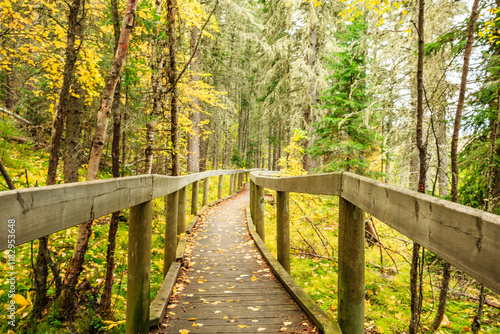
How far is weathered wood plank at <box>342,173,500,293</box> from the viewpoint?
2.77 ft

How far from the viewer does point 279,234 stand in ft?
13.4

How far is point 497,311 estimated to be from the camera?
4492 mm

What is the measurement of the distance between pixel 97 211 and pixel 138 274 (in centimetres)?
109

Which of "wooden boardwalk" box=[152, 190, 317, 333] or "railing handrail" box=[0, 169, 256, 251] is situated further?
"wooden boardwalk" box=[152, 190, 317, 333]

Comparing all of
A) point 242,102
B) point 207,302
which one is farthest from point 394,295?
point 242,102

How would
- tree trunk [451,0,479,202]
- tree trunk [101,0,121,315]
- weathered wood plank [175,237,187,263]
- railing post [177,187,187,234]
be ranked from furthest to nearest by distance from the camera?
1. railing post [177,187,187,234]
2. weathered wood plank [175,237,187,263]
3. tree trunk [101,0,121,315]
4. tree trunk [451,0,479,202]

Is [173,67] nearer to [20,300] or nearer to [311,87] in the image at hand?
[20,300]

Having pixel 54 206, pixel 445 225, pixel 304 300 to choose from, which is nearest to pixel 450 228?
pixel 445 225

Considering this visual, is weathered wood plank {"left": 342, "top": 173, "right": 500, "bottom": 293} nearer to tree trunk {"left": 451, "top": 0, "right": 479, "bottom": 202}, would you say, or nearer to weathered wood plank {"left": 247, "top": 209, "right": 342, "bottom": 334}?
weathered wood plank {"left": 247, "top": 209, "right": 342, "bottom": 334}

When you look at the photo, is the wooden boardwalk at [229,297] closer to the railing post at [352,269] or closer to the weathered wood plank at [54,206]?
the railing post at [352,269]

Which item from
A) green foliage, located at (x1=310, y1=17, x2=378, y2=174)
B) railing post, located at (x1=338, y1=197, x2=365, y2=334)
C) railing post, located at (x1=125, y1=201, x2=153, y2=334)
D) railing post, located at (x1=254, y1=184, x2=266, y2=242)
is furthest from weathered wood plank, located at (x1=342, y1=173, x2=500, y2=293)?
green foliage, located at (x1=310, y1=17, x2=378, y2=174)

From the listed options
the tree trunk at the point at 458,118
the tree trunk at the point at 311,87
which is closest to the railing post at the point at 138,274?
the tree trunk at the point at 458,118

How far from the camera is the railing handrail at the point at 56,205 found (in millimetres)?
893

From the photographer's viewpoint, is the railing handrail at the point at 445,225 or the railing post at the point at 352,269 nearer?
the railing handrail at the point at 445,225
